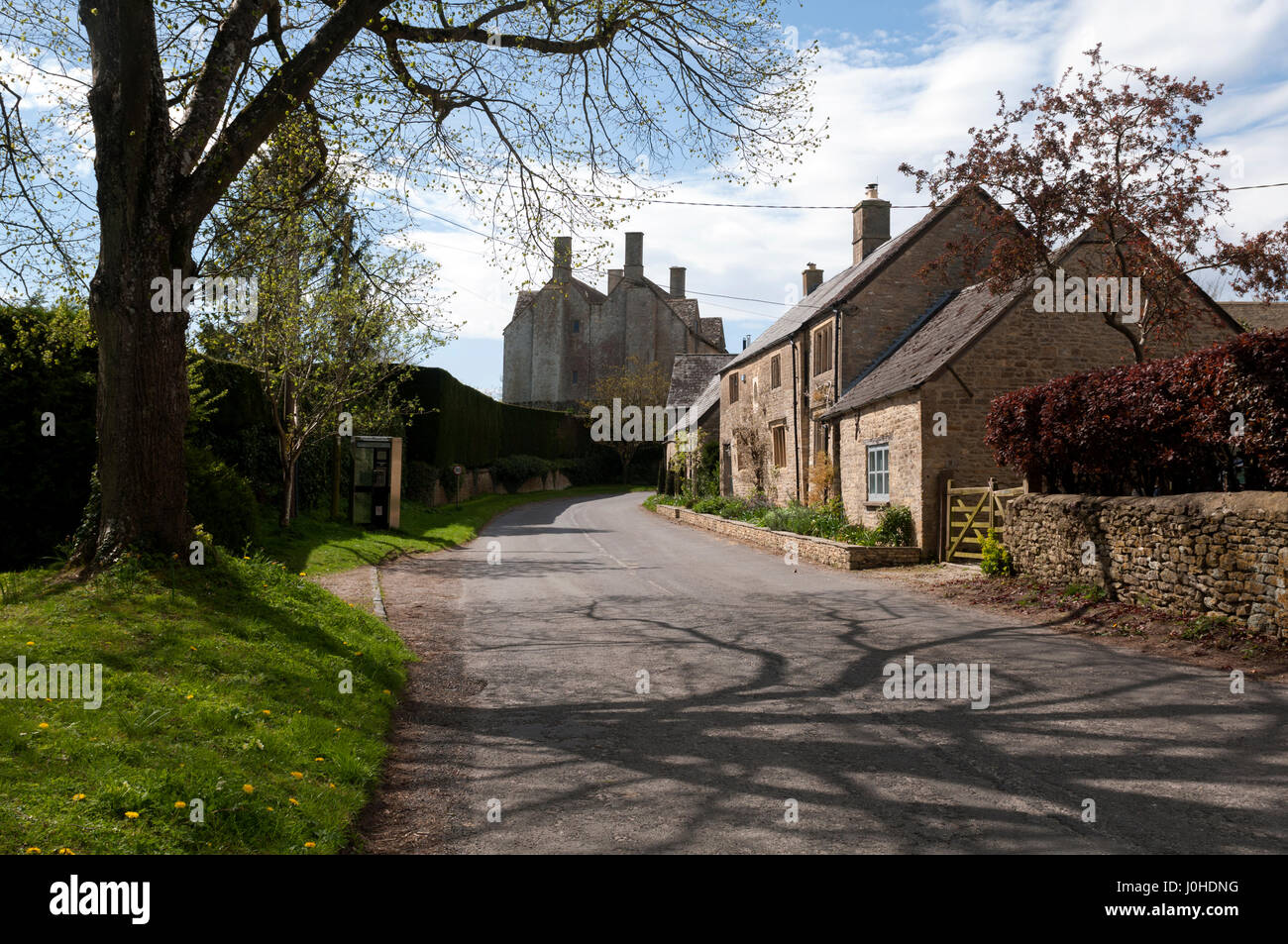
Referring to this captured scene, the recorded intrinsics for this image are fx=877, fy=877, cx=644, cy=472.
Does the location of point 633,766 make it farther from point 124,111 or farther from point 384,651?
point 124,111

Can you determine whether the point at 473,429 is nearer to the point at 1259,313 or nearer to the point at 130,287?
the point at 130,287

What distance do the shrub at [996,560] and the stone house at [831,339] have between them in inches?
312

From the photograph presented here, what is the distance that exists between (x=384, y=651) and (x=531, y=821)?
4437 mm

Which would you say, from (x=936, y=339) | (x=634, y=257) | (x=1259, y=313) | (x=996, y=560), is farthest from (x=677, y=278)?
(x=996, y=560)

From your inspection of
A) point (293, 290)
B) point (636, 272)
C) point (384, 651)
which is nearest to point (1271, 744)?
point (384, 651)

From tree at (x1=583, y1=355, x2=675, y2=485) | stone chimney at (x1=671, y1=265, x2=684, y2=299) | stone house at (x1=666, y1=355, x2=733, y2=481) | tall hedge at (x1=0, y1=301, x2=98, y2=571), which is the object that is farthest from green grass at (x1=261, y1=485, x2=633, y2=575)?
stone chimney at (x1=671, y1=265, x2=684, y2=299)

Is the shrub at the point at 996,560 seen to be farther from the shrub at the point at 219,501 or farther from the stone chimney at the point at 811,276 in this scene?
the stone chimney at the point at 811,276

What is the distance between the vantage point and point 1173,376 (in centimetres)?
1088

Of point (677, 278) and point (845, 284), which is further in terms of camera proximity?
point (677, 278)

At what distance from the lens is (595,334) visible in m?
65.9

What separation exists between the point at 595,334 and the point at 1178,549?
189 feet

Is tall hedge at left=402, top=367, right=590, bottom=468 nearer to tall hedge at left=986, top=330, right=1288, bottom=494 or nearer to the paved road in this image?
tall hedge at left=986, top=330, right=1288, bottom=494

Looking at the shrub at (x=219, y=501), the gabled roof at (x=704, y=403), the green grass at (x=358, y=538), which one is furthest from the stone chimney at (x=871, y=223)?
the shrub at (x=219, y=501)

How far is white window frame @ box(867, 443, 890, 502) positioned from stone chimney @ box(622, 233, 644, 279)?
1810 inches
